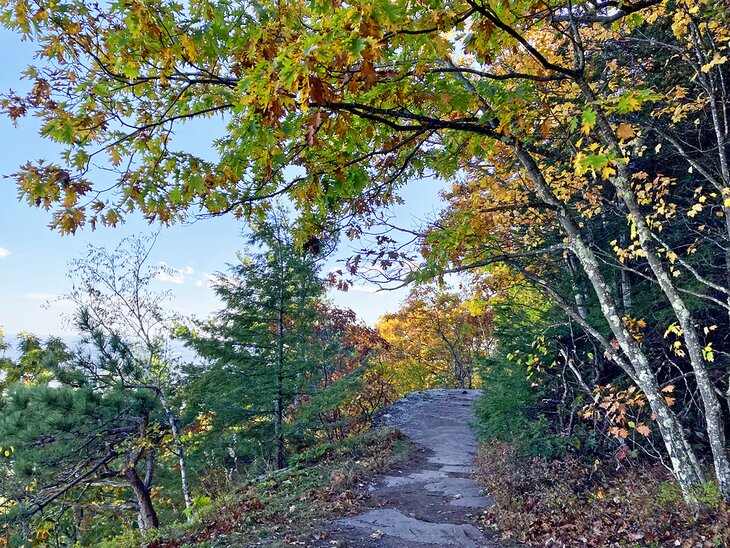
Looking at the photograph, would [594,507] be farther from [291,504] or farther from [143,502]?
[143,502]

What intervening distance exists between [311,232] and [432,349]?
2211 centimetres

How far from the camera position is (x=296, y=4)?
3.53 m

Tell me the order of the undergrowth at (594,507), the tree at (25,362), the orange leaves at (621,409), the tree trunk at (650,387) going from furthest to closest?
the tree at (25,362) < the orange leaves at (621,409) < the tree trunk at (650,387) < the undergrowth at (594,507)

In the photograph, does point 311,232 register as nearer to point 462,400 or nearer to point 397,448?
point 397,448

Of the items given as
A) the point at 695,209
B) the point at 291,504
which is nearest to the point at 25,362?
the point at 291,504

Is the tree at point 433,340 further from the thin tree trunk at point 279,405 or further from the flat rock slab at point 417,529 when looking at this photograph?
the flat rock slab at point 417,529

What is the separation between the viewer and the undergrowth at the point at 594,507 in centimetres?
403

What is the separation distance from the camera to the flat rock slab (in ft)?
17.3

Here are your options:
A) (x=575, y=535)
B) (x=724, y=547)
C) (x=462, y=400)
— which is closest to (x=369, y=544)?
(x=575, y=535)

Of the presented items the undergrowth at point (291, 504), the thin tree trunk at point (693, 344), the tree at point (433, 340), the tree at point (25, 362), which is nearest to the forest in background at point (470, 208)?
the thin tree trunk at point (693, 344)

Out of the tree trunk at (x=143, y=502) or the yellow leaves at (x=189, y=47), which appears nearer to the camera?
the yellow leaves at (x=189, y=47)

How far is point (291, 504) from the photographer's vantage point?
6.56 meters

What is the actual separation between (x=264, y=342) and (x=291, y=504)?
18.4 feet

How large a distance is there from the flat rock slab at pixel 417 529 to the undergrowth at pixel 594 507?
47cm
